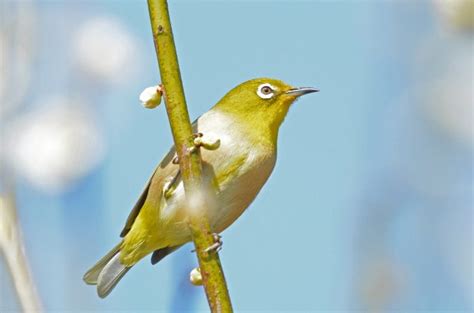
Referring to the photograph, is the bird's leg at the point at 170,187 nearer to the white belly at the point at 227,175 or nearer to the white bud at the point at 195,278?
the white belly at the point at 227,175

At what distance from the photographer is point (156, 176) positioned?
420 cm

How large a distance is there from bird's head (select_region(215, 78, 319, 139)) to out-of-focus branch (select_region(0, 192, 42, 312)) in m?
2.93

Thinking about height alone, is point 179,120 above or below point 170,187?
above

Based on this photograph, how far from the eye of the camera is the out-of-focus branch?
1.37 m

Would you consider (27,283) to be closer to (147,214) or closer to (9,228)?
(9,228)

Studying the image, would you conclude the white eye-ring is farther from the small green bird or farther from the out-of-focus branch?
the out-of-focus branch

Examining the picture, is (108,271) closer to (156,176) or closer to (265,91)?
(156,176)

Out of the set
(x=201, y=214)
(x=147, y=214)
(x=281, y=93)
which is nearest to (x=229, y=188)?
(x=147, y=214)

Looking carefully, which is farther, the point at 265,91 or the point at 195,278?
the point at 265,91

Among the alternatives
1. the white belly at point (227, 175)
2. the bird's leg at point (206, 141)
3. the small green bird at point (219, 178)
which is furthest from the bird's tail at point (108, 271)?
the bird's leg at point (206, 141)

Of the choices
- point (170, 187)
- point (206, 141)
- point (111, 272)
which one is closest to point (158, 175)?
point (170, 187)

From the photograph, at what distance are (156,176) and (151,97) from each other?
192 cm

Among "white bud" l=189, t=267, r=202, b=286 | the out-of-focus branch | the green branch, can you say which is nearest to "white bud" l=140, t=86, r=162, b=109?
the green branch

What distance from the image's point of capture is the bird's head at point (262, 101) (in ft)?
14.9
